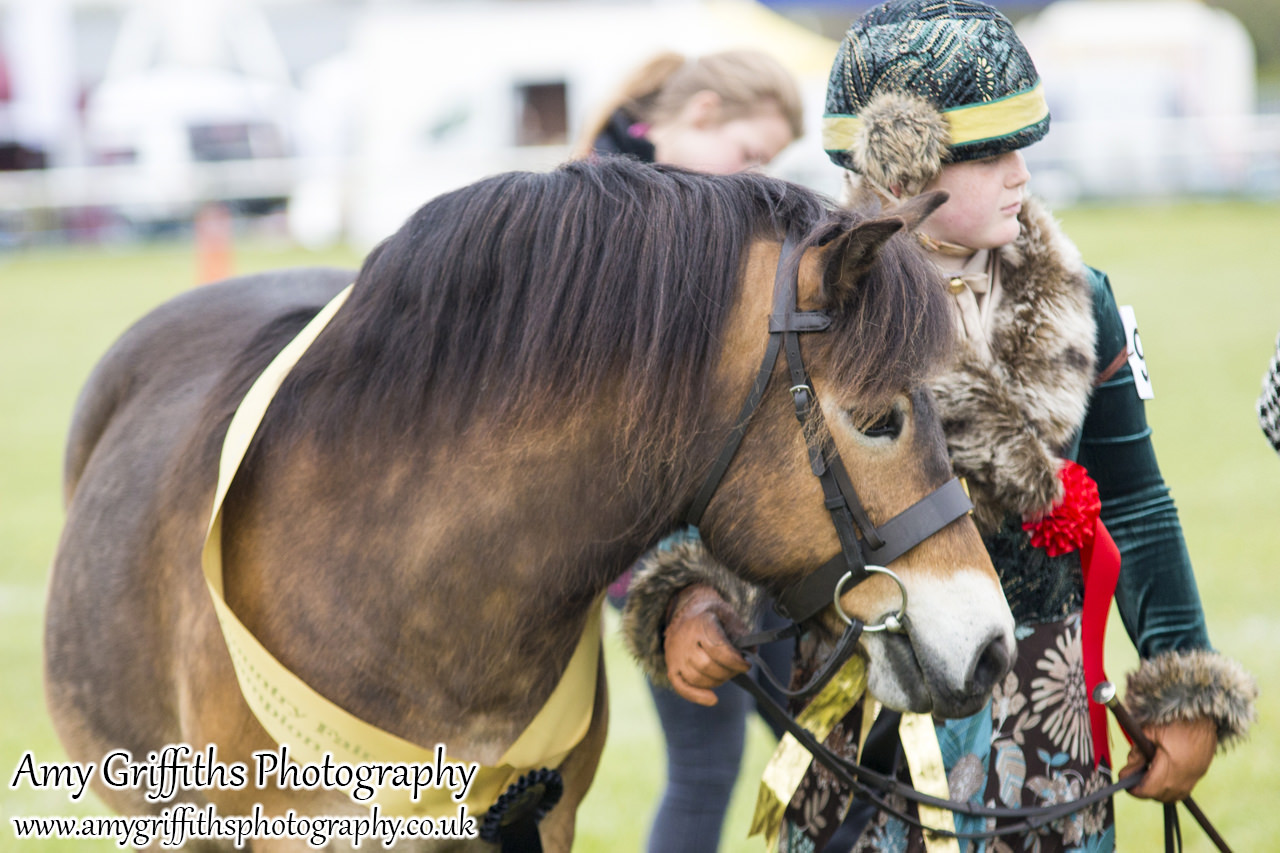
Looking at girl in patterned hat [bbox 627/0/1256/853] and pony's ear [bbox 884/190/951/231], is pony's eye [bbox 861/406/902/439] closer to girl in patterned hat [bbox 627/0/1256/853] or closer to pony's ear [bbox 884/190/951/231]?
girl in patterned hat [bbox 627/0/1256/853]

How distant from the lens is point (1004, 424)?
190 centimetres

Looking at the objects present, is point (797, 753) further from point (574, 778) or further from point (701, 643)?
point (574, 778)

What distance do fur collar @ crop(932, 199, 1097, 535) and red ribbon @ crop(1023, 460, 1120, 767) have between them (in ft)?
0.14

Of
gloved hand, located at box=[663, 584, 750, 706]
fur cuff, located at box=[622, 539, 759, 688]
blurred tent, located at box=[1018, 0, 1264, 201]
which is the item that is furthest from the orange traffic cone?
blurred tent, located at box=[1018, 0, 1264, 201]

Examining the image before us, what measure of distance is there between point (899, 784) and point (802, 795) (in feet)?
0.87

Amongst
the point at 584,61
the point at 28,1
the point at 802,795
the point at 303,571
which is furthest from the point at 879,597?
the point at 28,1

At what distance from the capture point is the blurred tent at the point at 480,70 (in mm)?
21406

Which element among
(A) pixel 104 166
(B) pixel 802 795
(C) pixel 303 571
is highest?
(C) pixel 303 571

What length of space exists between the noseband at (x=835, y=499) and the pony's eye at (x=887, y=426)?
0.22ft

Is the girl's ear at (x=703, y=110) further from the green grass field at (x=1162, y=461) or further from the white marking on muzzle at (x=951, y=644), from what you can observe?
the green grass field at (x=1162, y=461)

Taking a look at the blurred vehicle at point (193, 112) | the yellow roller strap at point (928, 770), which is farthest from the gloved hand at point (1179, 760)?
the blurred vehicle at point (193, 112)

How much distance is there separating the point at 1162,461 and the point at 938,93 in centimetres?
645

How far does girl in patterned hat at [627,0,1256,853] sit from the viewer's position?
1929 mm

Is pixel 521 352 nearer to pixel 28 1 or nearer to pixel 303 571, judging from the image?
pixel 303 571
